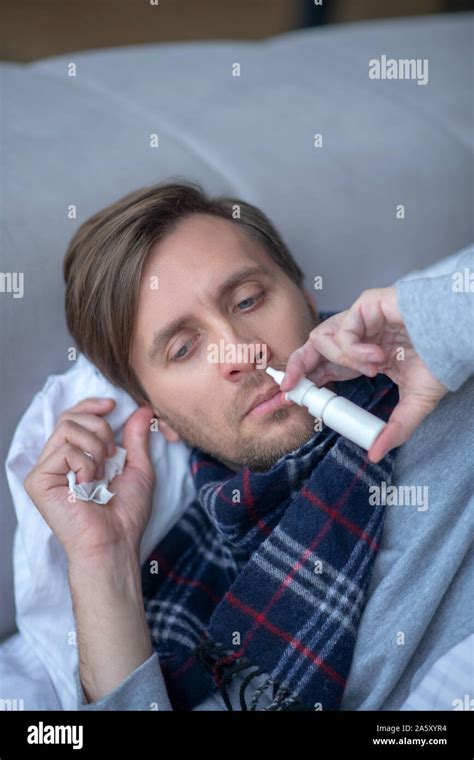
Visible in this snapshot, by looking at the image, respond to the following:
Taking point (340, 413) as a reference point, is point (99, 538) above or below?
below

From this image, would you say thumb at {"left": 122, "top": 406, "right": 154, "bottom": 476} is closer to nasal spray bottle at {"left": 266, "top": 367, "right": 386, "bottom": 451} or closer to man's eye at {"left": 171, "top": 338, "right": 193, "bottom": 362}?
man's eye at {"left": 171, "top": 338, "right": 193, "bottom": 362}

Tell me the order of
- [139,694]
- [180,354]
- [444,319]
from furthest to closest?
[180,354]
[139,694]
[444,319]

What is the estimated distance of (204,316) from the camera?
95cm

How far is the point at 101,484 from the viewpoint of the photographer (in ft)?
3.22

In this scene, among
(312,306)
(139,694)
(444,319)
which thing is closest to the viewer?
(444,319)

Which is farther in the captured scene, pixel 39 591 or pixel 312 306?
pixel 312 306

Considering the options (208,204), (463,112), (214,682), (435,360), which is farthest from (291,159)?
(214,682)

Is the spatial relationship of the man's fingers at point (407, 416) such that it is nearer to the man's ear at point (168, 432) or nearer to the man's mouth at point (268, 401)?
the man's mouth at point (268, 401)

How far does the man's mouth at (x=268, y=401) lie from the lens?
913 mm

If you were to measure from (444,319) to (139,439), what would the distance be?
1.48ft

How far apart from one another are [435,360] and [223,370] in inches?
10.2

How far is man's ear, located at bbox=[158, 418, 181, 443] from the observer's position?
1054 millimetres

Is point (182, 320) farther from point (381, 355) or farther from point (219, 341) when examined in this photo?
point (381, 355)

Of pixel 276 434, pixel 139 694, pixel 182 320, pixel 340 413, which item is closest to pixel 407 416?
pixel 340 413
